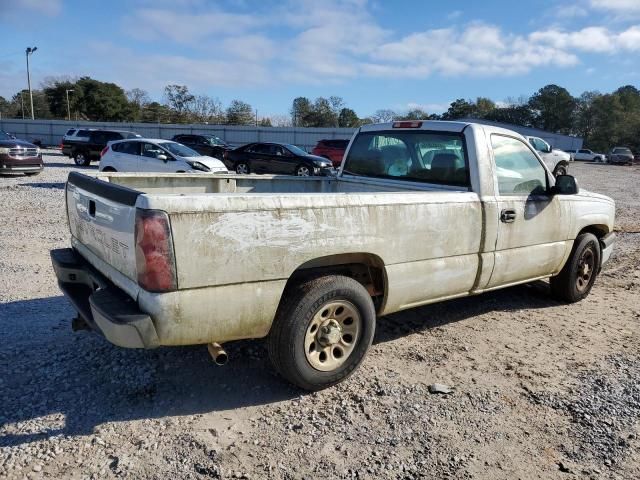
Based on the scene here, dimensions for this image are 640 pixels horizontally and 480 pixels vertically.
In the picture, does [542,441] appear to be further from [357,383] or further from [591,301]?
[591,301]

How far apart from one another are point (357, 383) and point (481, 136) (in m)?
2.39

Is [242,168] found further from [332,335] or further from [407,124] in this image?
[332,335]

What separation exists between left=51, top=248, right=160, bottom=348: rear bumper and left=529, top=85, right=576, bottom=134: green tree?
9844 centimetres

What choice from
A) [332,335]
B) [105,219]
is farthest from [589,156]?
[105,219]

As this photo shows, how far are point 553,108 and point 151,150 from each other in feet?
295

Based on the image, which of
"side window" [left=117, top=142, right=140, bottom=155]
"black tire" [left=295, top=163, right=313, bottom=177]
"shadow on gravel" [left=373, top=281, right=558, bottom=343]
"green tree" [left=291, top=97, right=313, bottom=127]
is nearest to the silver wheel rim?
"shadow on gravel" [left=373, top=281, right=558, bottom=343]

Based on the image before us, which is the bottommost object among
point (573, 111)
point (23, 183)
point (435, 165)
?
point (23, 183)

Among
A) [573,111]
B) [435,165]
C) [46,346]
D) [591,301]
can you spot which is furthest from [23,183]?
[573,111]

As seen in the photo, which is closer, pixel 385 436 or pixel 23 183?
pixel 385 436

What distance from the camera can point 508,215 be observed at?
172 inches

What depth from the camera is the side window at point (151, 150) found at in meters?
14.9

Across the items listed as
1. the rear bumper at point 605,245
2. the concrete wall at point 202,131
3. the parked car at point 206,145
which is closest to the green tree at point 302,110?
the concrete wall at point 202,131

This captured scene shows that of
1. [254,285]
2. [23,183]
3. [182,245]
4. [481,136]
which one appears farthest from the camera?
[23,183]

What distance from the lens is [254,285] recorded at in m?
3.00
